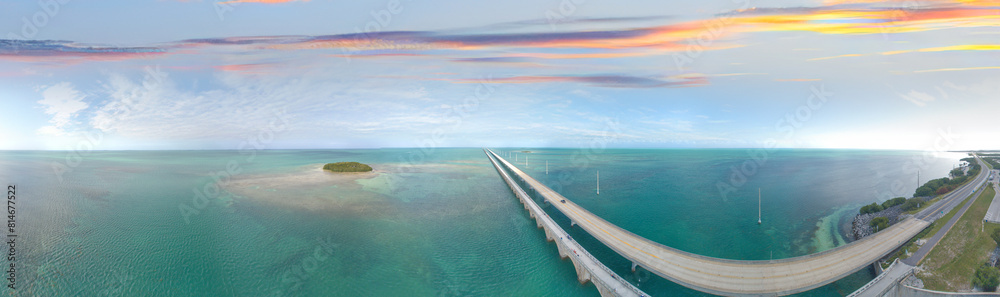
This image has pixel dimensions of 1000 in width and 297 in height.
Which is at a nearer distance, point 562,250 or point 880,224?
point 562,250

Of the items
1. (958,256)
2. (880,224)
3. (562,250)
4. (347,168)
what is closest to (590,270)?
(562,250)

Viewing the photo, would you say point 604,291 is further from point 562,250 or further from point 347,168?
point 347,168

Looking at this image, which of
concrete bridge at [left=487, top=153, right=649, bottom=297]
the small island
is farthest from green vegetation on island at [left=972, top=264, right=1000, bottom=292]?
the small island

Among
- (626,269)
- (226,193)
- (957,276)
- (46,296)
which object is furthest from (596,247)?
(226,193)

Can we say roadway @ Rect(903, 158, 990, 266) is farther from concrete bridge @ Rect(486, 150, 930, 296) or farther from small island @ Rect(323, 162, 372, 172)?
small island @ Rect(323, 162, 372, 172)

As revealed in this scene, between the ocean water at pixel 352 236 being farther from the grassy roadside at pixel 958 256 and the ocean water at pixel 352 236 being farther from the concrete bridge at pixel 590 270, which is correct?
the grassy roadside at pixel 958 256

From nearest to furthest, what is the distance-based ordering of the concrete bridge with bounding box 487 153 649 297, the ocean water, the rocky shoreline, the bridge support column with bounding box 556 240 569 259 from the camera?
the concrete bridge with bounding box 487 153 649 297
the ocean water
the bridge support column with bounding box 556 240 569 259
the rocky shoreline

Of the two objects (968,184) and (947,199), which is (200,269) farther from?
(968,184)
